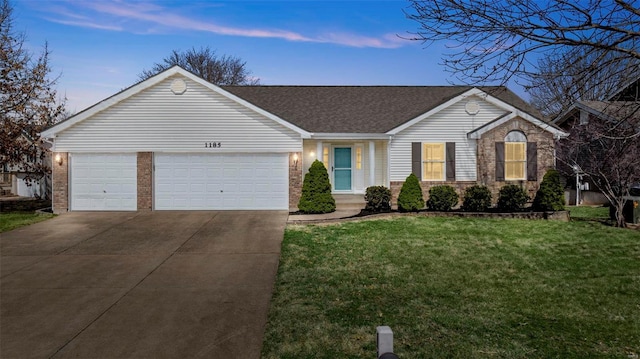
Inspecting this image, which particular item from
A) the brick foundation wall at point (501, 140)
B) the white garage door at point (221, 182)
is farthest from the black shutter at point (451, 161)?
the white garage door at point (221, 182)

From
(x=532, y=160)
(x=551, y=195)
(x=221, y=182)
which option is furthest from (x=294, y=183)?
(x=532, y=160)

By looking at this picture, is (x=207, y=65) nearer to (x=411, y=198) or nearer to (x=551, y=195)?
(x=411, y=198)

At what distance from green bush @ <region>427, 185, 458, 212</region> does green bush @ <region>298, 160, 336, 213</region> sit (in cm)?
364

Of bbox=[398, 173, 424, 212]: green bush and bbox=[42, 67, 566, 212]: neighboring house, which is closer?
bbox=[398, 173, 424, 212]: green bush

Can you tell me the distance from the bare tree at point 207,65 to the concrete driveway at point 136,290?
2854 centimetres

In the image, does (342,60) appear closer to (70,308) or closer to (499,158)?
(499,158)

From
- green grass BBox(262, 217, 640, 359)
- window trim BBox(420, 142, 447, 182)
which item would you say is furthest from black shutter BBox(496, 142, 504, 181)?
green grass BBox(262, 217, 640, 359)

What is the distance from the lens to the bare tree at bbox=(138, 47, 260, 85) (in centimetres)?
3725

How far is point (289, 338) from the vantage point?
441cm

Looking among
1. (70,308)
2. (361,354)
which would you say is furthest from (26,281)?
(361,354)

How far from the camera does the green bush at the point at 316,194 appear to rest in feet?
43.8

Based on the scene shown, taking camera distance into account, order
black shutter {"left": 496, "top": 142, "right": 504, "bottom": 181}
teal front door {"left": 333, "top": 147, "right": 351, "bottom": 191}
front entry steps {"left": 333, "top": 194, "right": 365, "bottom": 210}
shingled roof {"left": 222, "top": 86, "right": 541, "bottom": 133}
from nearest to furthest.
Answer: front entry steps {"left": 333, "top": 194, "right": 365, "bottom": 210} < black shutter {"left": 496, "top": 142, "right": 504, "bottom": 181} < shingled roof {"left": 222, "top": 86, "right": 541, "bottom": 133} < teal front door {"left": 333, "top": 147, "right": 351, "bottom": 191}

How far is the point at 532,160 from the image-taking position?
15.4m

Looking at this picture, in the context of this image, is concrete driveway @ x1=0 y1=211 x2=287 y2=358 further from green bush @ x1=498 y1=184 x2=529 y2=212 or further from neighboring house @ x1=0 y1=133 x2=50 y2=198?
neighboring house @ x1=0 y1=133 x2=50 y2=198
